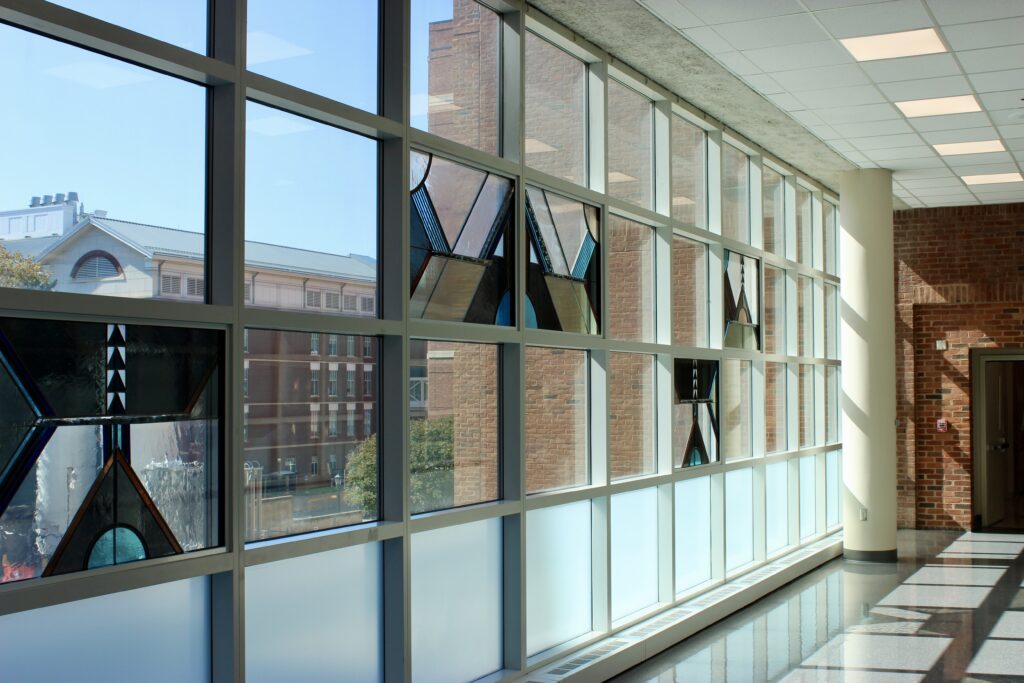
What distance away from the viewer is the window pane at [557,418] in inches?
215

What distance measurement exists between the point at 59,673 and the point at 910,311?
10741 millimetres

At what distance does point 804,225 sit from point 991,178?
1.75 metres

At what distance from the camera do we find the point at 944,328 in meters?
11.9

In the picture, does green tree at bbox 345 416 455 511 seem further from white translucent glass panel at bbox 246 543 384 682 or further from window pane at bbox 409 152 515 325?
window pane at bbox 409 152 515 325

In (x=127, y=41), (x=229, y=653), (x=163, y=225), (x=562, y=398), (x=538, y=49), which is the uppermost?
(x=538, y=49)

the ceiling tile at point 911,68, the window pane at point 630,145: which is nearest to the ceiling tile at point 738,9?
the window pane at point 630,145

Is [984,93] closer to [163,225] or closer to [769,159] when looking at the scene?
[769,159]

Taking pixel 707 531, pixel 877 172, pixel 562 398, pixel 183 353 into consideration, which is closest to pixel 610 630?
pixel 562 398

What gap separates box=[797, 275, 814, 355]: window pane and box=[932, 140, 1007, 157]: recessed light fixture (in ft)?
6.18

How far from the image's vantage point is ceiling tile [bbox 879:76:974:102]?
6684mm

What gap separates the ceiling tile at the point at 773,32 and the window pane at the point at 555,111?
845mm

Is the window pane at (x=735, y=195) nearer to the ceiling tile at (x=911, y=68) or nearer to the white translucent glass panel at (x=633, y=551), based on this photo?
the ceiling tile at (x=911, y=68)

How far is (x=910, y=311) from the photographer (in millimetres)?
11984

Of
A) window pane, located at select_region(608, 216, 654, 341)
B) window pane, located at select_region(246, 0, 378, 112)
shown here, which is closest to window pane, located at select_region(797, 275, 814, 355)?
window pane, located at select_region(608, 216, 654, 341)
